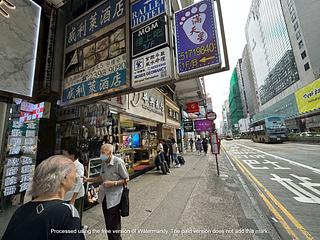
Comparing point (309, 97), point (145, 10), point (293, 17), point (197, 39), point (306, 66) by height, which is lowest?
point (197, 39)

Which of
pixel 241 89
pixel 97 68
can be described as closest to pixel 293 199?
pixel 97 68

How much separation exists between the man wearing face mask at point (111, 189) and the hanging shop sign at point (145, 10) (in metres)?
2.62

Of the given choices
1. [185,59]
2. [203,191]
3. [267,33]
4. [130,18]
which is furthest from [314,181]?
[267,33]

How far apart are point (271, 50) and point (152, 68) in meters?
61.1

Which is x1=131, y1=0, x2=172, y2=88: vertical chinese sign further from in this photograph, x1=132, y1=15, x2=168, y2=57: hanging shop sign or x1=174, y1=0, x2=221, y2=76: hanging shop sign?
x1=174, y1=0, x2=221, y2=76: hanging shop sign

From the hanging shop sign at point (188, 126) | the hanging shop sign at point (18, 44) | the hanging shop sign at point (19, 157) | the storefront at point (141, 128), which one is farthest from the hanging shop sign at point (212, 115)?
the hanging shop sign at point (188, 126)

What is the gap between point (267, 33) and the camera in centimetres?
5122

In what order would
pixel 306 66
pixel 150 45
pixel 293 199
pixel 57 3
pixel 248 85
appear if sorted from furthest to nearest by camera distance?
pixel 248 85 → pixel 306 66 → pixel 293 199 → pixel 57 3 → pixel 150 45

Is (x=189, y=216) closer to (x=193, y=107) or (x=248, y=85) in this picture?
(x=193, y=107)

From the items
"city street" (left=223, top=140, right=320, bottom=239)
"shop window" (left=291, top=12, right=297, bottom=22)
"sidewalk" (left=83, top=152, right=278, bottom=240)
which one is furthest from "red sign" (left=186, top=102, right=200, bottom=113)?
"shop window" (left=291, top=12, right=297, bottom=22)

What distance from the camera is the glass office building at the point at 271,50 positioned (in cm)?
4138

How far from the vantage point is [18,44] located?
323 centimetres

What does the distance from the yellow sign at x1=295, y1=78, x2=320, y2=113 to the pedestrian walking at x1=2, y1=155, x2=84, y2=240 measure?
34.7 meters

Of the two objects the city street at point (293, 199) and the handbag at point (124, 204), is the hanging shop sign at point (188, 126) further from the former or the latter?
the handbag at point (124, 204)
